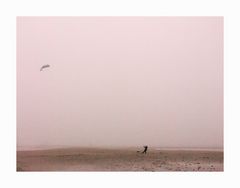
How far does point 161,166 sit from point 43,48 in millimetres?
1424

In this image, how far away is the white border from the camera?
14.9 feet

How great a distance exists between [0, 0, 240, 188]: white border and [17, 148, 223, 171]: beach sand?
0.06 m

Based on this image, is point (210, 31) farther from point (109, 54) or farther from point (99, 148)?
point (99, 148)

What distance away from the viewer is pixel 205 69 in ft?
15.5

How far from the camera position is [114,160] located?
4.63 m

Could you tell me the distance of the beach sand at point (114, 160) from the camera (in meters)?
4.61

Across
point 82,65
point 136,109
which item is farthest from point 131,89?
point 82,65

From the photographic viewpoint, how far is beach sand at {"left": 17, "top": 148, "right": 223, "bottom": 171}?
15.1 feet
